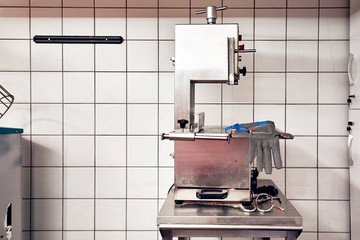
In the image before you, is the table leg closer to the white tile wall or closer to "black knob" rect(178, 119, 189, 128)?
"black knob" rect(178, 119, 189, 128)

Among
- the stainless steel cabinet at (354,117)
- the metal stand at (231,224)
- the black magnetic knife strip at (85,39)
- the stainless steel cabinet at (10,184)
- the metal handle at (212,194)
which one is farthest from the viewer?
the black magnetic knife strip at (85,39)

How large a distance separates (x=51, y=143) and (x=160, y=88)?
2.45 feet

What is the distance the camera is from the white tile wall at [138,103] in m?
2.12

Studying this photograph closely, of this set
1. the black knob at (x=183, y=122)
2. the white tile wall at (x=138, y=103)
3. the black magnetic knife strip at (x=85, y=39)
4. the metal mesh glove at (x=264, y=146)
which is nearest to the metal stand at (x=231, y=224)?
the metal mesh glove at (x=264, y=146)

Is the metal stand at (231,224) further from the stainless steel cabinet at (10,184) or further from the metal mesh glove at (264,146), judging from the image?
the stainless steel cabinet at (10,184)

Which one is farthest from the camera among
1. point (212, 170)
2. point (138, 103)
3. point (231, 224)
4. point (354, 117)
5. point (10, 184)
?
point (138, 103)

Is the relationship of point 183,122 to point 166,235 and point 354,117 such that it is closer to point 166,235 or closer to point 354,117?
point 166,235

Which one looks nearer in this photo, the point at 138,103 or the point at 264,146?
the point at 264,146

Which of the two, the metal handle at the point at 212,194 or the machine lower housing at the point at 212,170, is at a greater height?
the machine lower housing at the point at 212,170

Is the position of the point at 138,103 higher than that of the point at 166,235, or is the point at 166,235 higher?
the point at 138,103

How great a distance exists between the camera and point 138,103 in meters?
2.15

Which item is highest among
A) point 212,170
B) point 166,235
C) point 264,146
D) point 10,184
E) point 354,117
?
point 354,117

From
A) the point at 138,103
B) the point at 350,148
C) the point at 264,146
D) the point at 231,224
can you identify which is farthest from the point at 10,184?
the point at 350,148

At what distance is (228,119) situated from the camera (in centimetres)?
213
